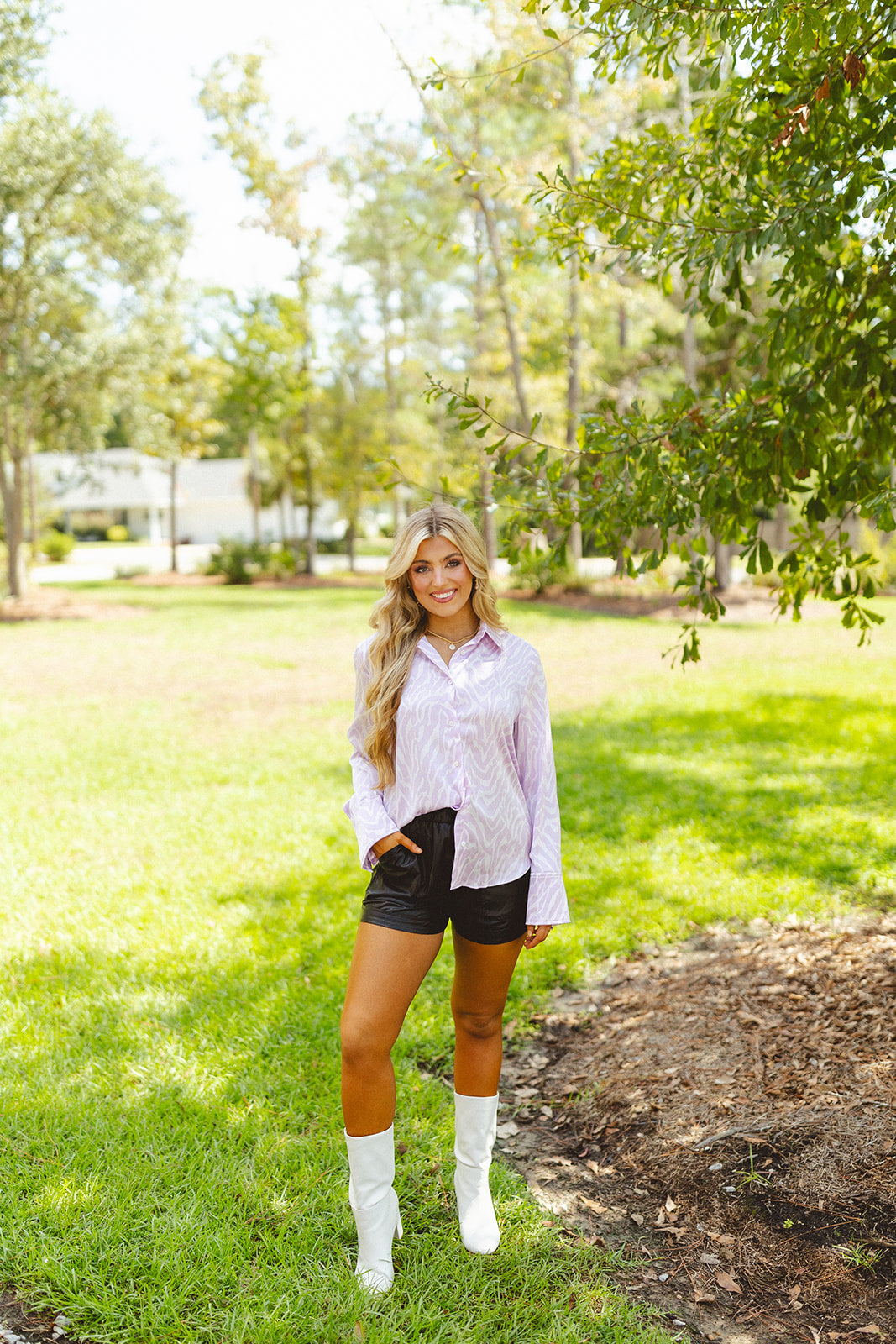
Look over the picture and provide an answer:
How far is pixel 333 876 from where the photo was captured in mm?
5801

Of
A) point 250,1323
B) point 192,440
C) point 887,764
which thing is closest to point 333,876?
point 250,1323

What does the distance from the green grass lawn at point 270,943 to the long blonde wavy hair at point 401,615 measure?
141cm

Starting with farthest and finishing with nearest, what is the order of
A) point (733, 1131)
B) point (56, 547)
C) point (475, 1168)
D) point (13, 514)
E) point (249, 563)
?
point (56, 547)
point (249, 563)
point (13, 514)
point (733, 1131)
point (475, 1168)

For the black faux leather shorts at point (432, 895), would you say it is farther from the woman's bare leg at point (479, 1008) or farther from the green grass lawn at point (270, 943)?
the green grass lawn at point (270, 943)

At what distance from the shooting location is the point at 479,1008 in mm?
2797

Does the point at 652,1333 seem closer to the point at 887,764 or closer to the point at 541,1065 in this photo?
the point at 541,1065

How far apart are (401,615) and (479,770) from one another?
1.70 ft

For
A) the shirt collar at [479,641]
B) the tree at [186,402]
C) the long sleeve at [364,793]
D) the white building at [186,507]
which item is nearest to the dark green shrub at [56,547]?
the tree at [186,402]

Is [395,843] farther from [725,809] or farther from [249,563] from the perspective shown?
[249,563]

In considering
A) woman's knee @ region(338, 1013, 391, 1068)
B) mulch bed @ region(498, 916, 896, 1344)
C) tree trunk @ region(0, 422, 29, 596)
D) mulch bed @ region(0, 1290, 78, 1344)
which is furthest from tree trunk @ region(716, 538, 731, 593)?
mulch bed @ region(0, 1290, 78, 1344)

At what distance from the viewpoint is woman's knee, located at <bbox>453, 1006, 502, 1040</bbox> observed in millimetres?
2812

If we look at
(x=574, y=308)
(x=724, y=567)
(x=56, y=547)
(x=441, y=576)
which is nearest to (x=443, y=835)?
(x=441, y=576)

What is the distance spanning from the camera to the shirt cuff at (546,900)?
8.85ft

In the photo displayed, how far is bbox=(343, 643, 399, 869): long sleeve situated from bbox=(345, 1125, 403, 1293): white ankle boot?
0.73m
